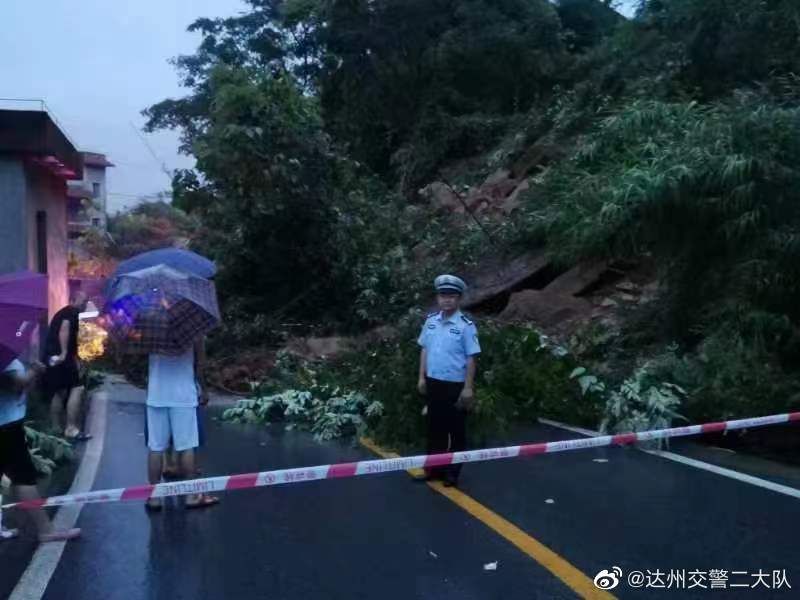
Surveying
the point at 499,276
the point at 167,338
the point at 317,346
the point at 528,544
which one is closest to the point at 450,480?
the point at 528,544

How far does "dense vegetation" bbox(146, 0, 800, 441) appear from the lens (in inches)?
412

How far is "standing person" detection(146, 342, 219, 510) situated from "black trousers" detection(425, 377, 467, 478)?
5.90 ft

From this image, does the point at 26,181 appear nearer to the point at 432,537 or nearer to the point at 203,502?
the point at 203,502

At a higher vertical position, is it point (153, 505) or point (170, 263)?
point (170, 263)

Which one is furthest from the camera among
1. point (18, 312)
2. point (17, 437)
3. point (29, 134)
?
point (29, 134)

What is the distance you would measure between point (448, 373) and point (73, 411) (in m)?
5.06

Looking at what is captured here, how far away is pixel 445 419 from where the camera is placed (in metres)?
7.84

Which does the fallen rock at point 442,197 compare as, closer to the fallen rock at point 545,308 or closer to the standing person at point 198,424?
the fallen rock at point 545,308

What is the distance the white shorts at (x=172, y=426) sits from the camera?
717 cm

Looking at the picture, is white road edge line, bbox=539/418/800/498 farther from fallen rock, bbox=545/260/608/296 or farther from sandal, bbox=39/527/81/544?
fallen rock, bbox=545/260/608/296

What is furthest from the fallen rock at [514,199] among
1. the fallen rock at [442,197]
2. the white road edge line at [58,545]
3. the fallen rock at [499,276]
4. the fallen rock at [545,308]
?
the white road edge line at [58,545]

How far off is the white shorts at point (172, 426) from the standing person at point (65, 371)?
3.76 m

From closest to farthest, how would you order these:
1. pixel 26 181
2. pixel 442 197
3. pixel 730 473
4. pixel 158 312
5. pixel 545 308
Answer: pixel 158 312, pixel 730 473, pixel 26 181, pixel 545 308, pixel 442 197

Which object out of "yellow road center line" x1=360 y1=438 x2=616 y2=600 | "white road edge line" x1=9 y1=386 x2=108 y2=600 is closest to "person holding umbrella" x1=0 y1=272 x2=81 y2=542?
"white road edge line" x1=9 y1=386 x2=108 y2=600
